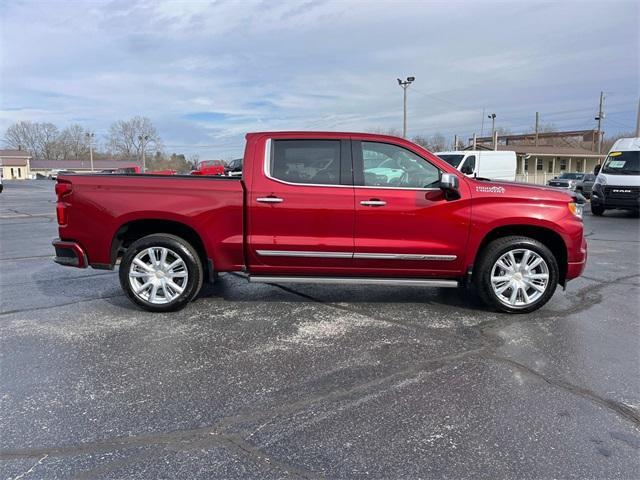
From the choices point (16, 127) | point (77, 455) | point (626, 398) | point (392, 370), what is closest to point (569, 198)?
point (626, 398)

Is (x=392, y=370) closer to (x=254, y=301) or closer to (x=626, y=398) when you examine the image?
(x=626, y=398)

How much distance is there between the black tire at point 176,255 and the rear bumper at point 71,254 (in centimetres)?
44

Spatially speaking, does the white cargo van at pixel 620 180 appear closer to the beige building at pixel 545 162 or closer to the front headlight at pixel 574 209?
A: the front headlight at pixel 574 209

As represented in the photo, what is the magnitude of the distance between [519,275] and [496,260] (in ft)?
1.03

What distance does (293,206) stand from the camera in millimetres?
4672

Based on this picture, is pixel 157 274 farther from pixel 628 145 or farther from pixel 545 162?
pixel 545 162

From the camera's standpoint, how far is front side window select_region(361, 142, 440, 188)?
4750 millimetres

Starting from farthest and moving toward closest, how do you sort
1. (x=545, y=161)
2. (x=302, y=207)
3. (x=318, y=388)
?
1. (x=545, y=161)
2. (x=302, y=207)
3. (x=318, y=388)

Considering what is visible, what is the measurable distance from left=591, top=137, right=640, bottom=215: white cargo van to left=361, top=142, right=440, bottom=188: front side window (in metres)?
13.1

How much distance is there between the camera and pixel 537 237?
5055mm

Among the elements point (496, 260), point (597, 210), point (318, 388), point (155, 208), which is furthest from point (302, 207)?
point (597, 210)

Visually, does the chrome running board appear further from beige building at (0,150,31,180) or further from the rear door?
beige building at (0,150,31,180)

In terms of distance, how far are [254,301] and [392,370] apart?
7.49 ft

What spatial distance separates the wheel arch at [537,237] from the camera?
16.1 ft
